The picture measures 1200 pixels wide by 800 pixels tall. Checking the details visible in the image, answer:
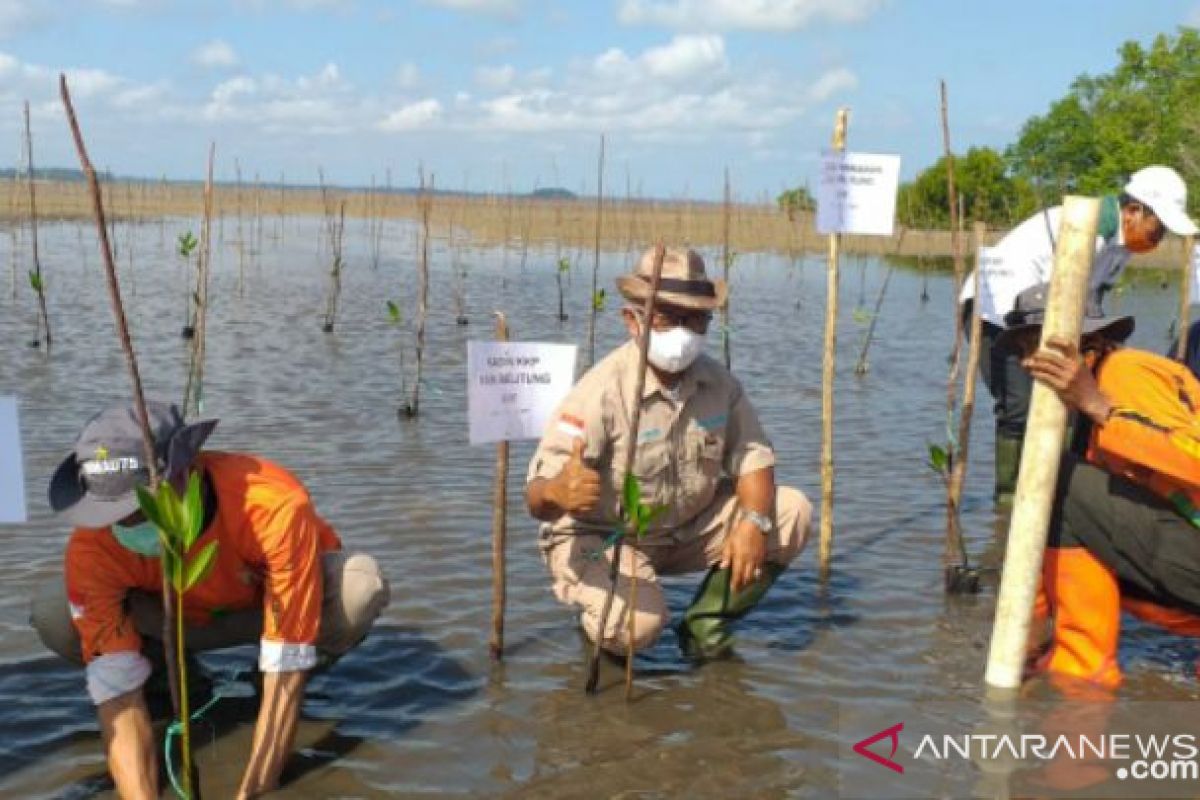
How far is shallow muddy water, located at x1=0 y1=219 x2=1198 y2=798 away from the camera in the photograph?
12.3 ft

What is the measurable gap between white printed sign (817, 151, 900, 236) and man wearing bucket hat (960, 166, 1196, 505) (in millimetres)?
659

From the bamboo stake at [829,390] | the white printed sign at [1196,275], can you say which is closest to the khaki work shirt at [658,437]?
the bamboo stake at [829,390]

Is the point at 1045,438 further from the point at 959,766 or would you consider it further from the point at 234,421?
the point at 234,421

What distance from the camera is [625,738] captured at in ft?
12.8

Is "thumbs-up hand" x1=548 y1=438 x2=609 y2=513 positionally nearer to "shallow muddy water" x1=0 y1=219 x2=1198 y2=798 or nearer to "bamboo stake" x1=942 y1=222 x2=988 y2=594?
"shallow muddy water" x1=0 y1=219 x2=1198 y2=798

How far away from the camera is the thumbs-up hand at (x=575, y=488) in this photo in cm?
384

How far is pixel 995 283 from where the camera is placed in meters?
5.56

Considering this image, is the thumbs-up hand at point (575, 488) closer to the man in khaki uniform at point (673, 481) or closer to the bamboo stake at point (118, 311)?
the man in khaki uniform at point (673, 481)

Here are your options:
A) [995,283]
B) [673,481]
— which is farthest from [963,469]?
[673,481]

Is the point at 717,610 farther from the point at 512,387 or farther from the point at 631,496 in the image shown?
the point at 512,387

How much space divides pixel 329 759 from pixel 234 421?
5854 mm

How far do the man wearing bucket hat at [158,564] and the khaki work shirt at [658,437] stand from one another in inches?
39.8

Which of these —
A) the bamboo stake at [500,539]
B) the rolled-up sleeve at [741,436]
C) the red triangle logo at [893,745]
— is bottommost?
the red triangle logo at [893,745]
